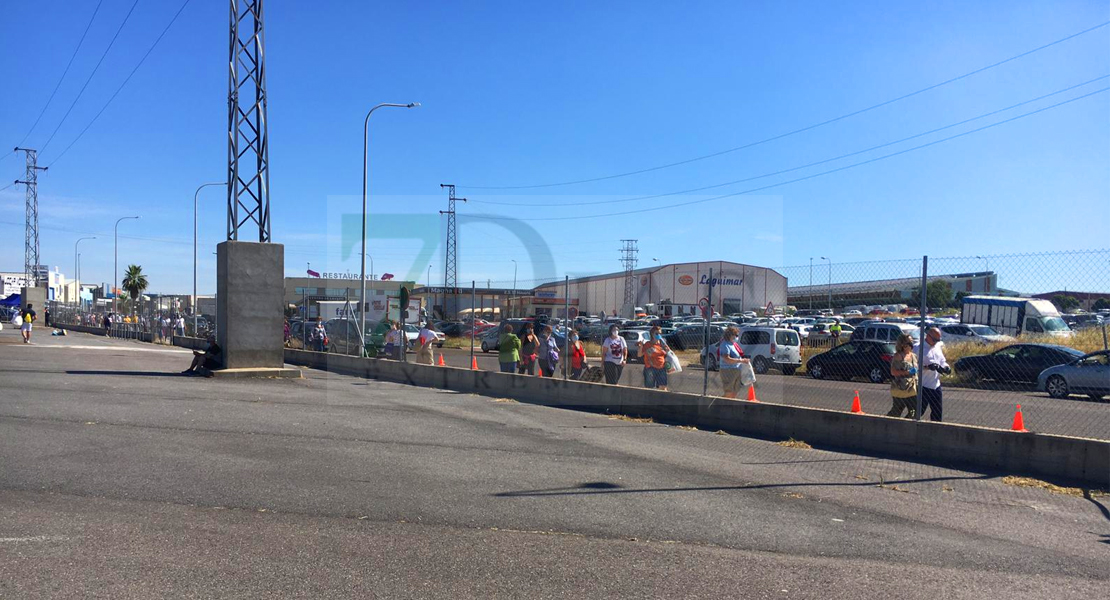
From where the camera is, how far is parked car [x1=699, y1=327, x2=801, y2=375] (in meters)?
24.4

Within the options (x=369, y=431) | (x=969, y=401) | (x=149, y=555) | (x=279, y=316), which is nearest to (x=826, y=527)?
(x=149, y=555)

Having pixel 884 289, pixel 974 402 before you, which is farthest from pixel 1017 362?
pixel 884 289

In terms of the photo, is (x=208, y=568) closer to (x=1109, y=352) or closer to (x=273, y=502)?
(x=273, y=502)

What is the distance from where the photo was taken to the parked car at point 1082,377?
1720cm

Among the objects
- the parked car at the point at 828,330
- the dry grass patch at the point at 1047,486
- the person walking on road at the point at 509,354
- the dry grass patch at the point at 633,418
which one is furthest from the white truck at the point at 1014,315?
the dry grass patch at the point at 1047,486

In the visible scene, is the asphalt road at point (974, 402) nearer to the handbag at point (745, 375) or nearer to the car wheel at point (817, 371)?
the handbag at point (745, 375)

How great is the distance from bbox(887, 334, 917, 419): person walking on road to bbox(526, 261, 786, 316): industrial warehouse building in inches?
125

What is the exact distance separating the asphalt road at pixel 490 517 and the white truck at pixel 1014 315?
18.6 meters

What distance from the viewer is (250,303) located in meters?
17.8

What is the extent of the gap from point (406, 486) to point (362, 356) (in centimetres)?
1585

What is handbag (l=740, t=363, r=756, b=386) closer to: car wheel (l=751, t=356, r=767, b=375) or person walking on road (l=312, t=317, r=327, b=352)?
car wheel (l=751, t=356, r=767, b=375)

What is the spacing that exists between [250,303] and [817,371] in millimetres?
15590

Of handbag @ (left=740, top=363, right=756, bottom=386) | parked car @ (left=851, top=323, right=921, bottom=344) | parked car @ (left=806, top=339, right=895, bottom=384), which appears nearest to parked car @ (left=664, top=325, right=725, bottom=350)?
parked car @ (left=806, top=339, right=895, bottom=384)

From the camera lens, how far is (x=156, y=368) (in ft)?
65.8
